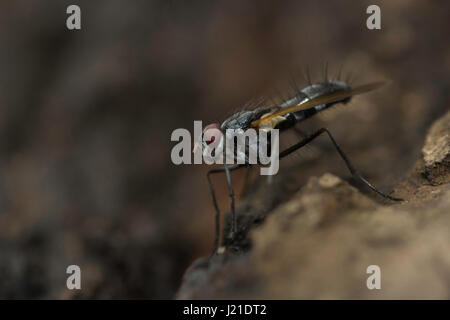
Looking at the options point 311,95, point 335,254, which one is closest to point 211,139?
point 311,95

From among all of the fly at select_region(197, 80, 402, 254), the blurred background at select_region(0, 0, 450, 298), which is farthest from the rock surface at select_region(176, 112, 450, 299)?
the blurred background at select_region(0, 0, 450, 298)

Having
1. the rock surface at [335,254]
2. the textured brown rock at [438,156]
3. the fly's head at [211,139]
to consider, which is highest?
the fly's head at [211,139]

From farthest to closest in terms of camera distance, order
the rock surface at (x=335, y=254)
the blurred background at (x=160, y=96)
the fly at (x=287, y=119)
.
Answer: the blurred background at (x=160, y=96)
the fly at (x=287, y=119)
the rock surface at (x=335, y=254)

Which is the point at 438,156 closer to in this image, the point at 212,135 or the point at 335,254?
the point at 335,254

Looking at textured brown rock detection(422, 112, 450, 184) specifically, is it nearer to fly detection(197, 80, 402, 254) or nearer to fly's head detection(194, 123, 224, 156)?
fly detection(197, 80, 402, 254)

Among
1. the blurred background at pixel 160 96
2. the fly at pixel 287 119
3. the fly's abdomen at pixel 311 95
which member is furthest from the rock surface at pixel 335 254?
the blurred background at pixel 160 96

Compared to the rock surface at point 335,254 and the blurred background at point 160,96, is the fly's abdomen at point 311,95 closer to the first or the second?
the blurred background at point 160,96
